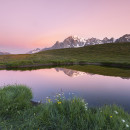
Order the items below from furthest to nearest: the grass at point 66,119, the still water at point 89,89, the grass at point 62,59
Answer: the grass at point 62,59 → the still water at point 89,89 → the grass at point 66,119

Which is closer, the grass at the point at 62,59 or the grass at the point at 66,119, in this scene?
the grass at the point at 66,119

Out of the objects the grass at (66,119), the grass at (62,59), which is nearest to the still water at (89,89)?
the grass at (66,119)

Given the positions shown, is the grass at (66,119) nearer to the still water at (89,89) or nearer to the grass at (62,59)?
the still water at (89,89)

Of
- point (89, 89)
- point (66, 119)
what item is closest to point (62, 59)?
point (89, 89)

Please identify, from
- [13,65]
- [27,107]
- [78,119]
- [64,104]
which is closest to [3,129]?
[27,107]

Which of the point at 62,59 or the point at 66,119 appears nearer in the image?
the point at 66,119

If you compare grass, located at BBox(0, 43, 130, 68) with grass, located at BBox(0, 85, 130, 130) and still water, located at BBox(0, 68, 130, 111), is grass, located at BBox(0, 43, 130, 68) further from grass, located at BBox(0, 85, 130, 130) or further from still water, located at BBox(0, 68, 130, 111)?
grass, located at BBox(0, 85, 130, 130)

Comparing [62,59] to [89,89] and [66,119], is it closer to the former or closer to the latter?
[89,89]

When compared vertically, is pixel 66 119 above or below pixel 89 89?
above

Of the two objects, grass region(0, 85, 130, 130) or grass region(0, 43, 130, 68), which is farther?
grass region(0, 43, 130, 68)

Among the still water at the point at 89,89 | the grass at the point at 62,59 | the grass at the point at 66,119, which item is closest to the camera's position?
the grass at the point at 66,119

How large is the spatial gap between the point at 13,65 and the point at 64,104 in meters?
36.0

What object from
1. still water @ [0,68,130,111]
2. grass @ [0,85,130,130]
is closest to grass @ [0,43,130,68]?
still water @ [0,68,130,111]

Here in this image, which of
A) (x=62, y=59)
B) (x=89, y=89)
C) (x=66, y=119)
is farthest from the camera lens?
(x=62, y=59)
